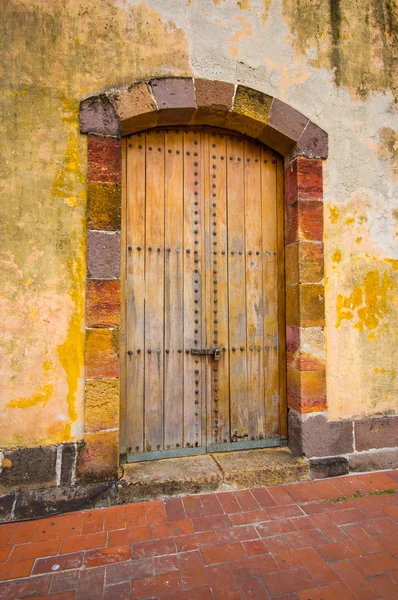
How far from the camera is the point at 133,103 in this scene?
110 inches

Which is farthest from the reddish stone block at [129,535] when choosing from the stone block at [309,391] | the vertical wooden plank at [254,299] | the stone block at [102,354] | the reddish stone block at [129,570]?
the stone block at [309,391]

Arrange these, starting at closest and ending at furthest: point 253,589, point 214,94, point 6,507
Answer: point 253,589
point 6,507
point 214,94

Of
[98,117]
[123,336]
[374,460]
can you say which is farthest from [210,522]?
[98,117]

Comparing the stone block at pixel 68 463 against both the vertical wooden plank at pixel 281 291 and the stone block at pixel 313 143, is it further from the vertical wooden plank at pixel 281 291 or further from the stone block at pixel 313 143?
the stone block at pixel 313 143

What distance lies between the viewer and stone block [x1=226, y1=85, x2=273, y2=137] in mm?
2996

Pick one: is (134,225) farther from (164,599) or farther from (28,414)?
(164,599)

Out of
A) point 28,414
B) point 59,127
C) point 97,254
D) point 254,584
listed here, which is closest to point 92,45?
point 59,127

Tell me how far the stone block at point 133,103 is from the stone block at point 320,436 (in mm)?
2620

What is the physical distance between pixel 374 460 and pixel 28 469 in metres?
2.64

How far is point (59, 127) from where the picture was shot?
105 inches

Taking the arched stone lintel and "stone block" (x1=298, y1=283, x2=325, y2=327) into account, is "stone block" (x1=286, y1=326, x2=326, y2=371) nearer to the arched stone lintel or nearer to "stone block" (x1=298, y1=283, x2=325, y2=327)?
"stone block" (x1=298, y1=283, x2=325, y2=327)

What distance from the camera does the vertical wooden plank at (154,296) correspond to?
300 cm

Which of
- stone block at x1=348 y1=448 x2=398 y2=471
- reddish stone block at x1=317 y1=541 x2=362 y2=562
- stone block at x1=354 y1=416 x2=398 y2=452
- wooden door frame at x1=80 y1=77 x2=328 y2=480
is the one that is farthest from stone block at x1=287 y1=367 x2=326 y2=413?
reddish stone block at x1=317 y1=541 x2=362 y2=562

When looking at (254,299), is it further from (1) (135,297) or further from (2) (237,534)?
(2) (237,534)
